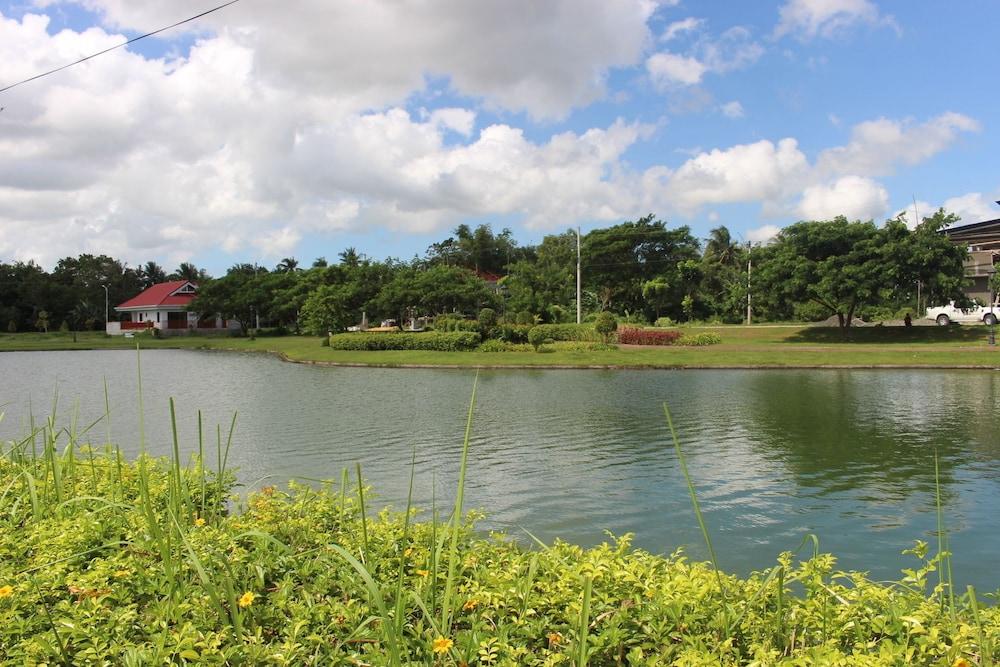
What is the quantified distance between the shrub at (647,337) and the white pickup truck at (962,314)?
1309cm

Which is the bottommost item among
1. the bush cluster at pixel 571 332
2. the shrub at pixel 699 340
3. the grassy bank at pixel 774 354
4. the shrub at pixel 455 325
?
the grassy bank at pixel 774 354

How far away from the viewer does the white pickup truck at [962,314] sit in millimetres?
33062

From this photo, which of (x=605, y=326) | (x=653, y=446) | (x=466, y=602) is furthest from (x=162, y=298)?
(x=466, y=602)

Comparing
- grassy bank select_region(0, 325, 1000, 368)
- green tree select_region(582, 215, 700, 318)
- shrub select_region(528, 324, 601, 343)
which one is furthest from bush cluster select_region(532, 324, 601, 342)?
green tree select_region(582, 215, 700, 318)

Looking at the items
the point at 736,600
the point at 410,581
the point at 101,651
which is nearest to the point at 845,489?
the point at 736,600

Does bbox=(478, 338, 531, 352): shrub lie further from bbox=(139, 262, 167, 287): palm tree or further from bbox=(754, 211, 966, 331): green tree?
bbox=(139, 262, 167, 287): palm tree

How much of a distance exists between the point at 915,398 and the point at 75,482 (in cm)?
1653

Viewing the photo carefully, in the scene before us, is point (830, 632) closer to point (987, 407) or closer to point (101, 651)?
point (101, 651)

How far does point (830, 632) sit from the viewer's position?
8.54 ft

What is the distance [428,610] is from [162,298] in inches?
2670

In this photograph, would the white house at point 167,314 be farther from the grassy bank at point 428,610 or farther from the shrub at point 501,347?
the grassy bank at point 428,610

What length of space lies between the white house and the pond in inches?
1729

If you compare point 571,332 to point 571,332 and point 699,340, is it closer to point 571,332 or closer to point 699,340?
point 571,332

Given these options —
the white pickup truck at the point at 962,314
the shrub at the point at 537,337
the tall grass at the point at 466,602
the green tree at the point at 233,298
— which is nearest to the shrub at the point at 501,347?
the shrub at the point at 537,337
